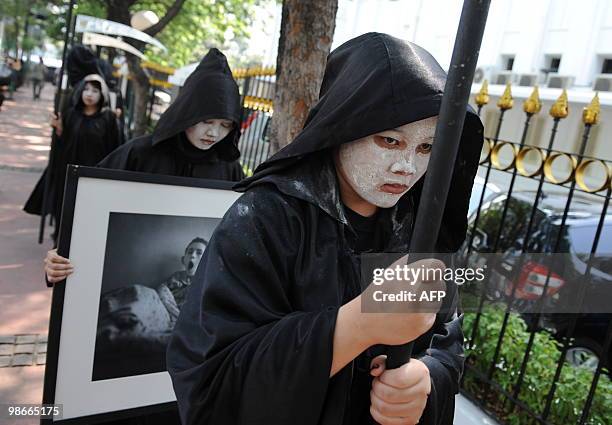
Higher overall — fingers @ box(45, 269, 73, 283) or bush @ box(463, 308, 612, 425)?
fingers @ box(45, 269, 73, 283)

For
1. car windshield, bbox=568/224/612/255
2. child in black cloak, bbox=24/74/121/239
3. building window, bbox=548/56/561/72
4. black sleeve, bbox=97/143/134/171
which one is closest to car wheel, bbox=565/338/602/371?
car windshield, bbox=568/224/612/255

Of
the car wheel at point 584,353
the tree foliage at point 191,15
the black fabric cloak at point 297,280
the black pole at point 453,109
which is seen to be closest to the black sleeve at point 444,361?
the black fabric cloak at point 297,280

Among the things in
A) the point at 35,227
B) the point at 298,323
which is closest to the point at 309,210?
the point at 298,323

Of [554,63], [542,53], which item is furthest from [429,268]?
[554,63]

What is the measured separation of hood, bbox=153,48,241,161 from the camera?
2.78 m

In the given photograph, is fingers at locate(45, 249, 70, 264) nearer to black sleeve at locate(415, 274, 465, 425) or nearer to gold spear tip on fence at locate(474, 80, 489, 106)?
black sleeve at locate(415, 274, 465, 425)

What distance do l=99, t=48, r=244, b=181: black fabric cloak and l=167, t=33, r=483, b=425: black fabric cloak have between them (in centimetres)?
150

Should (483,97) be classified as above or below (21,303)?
above

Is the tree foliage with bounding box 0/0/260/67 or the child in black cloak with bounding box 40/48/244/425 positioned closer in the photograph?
the child in black cloak with bounding box 40/48/244/425

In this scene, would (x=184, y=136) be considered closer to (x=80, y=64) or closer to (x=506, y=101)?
(x=506, y=101)

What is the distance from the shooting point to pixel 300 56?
315cm

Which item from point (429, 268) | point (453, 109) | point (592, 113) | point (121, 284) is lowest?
point (121, 284)

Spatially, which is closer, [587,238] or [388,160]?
[388,160]

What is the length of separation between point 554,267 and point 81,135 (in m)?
4.60
